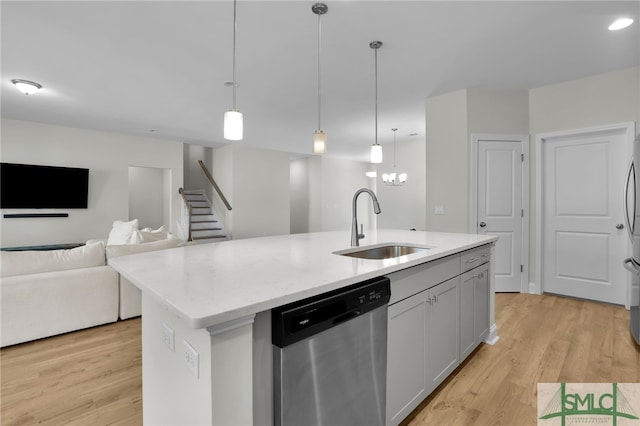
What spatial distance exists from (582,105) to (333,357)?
427 centimetres

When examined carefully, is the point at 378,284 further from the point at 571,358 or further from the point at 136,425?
the point at 571,358

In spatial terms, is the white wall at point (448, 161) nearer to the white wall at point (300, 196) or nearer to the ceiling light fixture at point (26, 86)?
the ceiling light fixture at point (26, 86)

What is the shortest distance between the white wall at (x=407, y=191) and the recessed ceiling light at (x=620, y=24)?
4.38 metres

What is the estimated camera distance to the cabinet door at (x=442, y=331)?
70.4 inches

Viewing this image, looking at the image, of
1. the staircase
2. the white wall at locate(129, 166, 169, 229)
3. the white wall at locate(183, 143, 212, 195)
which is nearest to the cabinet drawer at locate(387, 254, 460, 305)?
the staircase

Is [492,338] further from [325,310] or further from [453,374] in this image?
[325,310]

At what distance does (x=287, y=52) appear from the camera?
3092 mm

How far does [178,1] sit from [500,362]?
11.5ft

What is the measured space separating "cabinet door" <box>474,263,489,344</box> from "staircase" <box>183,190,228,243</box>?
5878 mm

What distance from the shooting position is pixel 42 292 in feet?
9.04

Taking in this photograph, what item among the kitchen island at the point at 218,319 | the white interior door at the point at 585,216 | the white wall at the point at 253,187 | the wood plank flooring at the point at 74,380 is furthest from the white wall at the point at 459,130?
the white wall at the point at 253,187

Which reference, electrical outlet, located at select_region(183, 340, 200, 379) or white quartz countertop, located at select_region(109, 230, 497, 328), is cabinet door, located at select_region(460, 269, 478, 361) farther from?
electrical outlet, located at select_region(183, 340, 200, 379)

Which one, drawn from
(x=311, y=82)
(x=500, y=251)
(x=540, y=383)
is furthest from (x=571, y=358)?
(x=311, y=82)

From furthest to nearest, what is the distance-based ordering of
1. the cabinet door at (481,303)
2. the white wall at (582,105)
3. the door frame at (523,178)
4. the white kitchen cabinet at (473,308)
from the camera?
1. the door frame at (523,178)
2. the white wall at (582,105)
3. the cabinet door at (481,303)
4. the white kitchen cabinet at (473,308)
